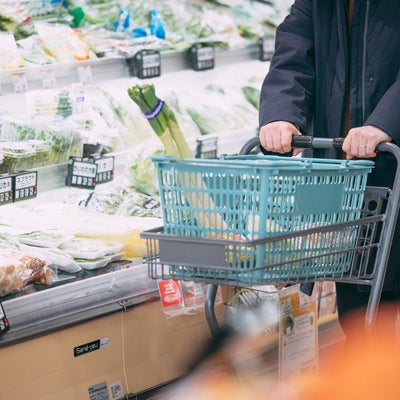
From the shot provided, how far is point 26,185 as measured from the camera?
3.19 m

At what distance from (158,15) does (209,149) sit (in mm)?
795

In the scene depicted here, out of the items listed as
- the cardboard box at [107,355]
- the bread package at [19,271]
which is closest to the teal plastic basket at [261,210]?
the cardboard box at [107,355]

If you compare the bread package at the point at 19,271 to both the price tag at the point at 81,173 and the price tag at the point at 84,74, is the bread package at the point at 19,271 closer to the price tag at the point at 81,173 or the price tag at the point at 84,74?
the price tag at the point at 81,173

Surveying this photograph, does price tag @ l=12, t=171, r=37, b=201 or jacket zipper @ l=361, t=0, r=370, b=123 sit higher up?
jacket zipper @ l=361, t=0, r=370, b=123

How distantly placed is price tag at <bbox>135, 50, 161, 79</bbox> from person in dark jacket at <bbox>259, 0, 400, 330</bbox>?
3.74 feet

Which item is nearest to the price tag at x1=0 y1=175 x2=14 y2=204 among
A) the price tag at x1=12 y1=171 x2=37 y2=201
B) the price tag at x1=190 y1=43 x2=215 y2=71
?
the price tag at x1=12 y1=171 x2=37 y2=201

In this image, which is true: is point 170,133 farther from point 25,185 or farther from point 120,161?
point 120,161

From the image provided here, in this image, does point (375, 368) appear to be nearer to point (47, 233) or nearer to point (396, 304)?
point (396, 304)

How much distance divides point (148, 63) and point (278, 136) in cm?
152

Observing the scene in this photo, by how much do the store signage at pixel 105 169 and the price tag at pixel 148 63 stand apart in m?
0.49

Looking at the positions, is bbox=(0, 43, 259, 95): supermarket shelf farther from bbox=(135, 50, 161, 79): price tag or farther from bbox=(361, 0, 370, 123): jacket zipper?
bbox=(361, 0, 370, 123): jacket zipper

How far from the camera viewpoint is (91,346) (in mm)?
3016

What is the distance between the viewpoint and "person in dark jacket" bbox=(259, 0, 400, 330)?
2469 mm

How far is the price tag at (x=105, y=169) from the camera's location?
11.5 feet
